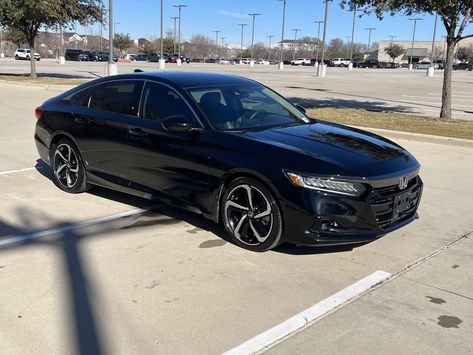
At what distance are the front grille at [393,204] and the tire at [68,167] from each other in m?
3.59

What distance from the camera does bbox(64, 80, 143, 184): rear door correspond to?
18.5 feet

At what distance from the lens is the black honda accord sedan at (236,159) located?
13.9 ft

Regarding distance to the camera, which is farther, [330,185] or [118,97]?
[118,97]

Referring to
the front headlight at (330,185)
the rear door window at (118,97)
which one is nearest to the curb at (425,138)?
A: the front headlight at (330,185)

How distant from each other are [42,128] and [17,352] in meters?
4.29

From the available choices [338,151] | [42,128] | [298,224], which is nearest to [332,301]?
[298,224]

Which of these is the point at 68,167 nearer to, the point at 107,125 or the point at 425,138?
the point at 107,125

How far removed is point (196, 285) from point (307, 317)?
0.94 m

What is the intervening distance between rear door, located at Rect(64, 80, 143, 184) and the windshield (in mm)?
890

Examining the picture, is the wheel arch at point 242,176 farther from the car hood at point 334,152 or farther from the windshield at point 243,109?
the windshield at point 243,109

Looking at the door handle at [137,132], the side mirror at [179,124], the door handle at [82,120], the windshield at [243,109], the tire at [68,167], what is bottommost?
the tire at [68,167]

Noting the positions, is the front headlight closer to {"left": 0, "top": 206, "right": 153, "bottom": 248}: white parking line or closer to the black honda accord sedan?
the black honda accord sedan

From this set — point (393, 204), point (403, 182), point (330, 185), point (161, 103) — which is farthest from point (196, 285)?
point (161, 103)

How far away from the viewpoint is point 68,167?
645 cm
